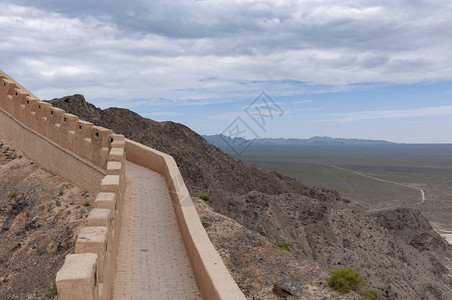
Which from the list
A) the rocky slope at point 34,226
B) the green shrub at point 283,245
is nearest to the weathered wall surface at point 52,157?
the rocky slope at point 34,226

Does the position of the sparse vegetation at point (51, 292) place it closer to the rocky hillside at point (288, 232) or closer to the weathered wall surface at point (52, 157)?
the weathered wall surface at point (52, 157)

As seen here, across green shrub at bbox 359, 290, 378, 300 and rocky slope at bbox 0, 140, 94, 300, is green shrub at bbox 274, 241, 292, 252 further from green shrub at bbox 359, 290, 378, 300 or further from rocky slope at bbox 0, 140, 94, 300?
rocky slope at bbox 0, 140, 94, 300

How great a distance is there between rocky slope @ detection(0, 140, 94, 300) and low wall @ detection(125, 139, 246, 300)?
2810 millimetres

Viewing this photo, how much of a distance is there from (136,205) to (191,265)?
11.0 ft

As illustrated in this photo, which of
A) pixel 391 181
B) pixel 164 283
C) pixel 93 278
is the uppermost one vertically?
pixel 93 278

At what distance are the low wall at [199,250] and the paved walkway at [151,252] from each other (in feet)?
0.67

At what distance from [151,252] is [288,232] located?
709 inches

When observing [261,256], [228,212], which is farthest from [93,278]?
[228,212]

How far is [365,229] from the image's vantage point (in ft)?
93.0

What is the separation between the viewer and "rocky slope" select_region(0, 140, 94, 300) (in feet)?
34.1

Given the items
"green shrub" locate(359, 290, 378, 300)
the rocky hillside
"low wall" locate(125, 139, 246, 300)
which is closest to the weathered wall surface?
"low wall" locate(125, 139, 246, 300)

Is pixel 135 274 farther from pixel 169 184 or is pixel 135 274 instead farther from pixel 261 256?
pixel 261 256

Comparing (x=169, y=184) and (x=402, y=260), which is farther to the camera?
(x=402, y=260)

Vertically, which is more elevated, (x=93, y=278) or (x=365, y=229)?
(x=93, y=278)
